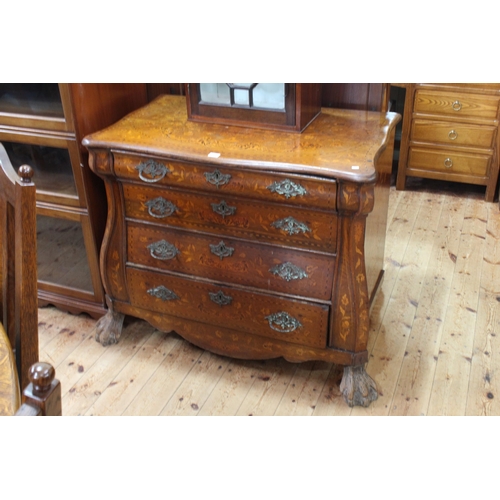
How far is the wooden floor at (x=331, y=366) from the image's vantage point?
1.94 m

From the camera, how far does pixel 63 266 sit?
7.55 feet

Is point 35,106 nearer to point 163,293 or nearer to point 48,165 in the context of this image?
point 48,165

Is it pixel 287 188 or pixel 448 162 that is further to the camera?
pixel 448 162

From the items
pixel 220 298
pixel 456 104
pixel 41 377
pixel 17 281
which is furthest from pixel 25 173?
pixel 456 104

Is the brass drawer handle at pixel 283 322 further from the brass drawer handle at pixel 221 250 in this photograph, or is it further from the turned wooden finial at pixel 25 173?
the turned wooden finial at pixel 25 173

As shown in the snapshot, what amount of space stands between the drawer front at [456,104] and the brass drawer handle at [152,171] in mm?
1749

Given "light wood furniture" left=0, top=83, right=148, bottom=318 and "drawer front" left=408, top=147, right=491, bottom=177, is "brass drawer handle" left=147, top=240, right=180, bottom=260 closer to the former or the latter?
"light wood furniture" left=0, top=83, right=148, bottom=318

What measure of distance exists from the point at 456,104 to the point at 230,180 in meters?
1.75

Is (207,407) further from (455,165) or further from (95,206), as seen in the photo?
(455,165)

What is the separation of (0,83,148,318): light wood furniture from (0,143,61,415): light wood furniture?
32.2 inches

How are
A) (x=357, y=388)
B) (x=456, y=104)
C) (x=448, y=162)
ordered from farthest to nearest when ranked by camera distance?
(x=448, y=162)
(x=456, y=104)
(x=357, y=388)

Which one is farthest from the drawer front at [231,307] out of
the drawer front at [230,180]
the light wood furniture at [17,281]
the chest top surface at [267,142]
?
the light wood furniture at [17,281]

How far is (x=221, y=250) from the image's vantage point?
186 centimetres

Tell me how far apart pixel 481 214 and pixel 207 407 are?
1.86 metres
